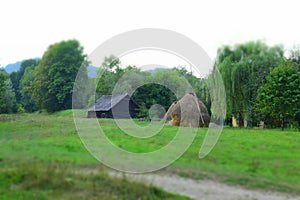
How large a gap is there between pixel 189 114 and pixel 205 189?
2139cm

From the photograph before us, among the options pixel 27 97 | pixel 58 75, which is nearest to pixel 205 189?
pixel 58 75

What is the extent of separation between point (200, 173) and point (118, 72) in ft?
181

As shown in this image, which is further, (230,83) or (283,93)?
(230,83)

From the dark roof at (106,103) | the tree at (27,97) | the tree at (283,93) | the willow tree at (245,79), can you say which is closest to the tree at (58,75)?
the dark roof at (106,103)

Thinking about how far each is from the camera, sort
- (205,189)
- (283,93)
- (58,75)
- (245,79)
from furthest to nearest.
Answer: (58,75) < (245,79) < (283,93) < (205,189)

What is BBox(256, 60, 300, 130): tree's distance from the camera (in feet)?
96.5

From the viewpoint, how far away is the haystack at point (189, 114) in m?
30.6

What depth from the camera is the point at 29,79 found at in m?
68.4

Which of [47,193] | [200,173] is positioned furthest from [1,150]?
[200,173]

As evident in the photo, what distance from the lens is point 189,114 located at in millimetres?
30781

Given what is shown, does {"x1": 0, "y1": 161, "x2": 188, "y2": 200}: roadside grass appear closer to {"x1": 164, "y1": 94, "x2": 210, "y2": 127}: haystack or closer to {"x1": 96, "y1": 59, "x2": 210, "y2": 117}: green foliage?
{"x1": 164, "y1": 94, "x2": 210, "y2": 127}: haystack

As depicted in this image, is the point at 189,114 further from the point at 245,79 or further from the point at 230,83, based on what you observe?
the point at 245,79

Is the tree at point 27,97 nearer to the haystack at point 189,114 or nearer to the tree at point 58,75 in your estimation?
the tree at point 58,75

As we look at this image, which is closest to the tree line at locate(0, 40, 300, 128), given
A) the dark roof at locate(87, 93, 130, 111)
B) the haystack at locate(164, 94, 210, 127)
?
the dark roof at locate(87, 93, 130, 111)
